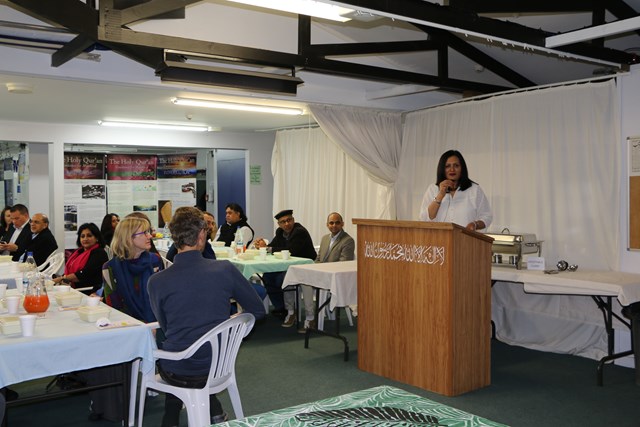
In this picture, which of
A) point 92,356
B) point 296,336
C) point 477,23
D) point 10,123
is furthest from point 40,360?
point 10,123

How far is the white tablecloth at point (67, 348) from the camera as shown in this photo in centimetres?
283

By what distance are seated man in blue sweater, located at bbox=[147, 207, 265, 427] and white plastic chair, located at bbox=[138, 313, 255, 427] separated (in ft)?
0.13

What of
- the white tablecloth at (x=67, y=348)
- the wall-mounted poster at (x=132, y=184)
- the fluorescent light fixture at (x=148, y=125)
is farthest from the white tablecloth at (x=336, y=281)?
the wall-mounted poster at (x=132, y=184)

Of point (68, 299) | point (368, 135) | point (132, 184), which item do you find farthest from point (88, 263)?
point (132, 184)

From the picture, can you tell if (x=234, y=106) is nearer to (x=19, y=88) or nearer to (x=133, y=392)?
(x=19, y=88)

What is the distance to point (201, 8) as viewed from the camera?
5.60 metres

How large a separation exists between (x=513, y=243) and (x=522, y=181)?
78 cm

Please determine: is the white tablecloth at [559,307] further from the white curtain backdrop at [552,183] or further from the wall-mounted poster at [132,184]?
the wall-mounted poster at [132,184]

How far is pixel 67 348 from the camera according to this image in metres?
2.97

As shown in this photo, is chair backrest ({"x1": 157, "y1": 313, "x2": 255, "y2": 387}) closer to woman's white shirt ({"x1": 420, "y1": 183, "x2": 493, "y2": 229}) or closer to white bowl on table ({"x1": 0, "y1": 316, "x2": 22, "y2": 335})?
white bowl on table ({"x1": 0, "y1": 316, "x2": 22, "y2": 335})

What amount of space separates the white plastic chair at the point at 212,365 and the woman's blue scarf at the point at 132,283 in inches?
27.5

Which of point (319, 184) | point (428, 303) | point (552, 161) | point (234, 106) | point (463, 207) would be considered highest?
point (234, 106)

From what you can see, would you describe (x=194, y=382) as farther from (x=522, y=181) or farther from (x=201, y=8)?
(x=522, y=181)

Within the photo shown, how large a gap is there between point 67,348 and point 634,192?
4490 mm
